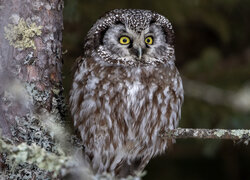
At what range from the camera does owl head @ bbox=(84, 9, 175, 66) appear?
3.74 meters

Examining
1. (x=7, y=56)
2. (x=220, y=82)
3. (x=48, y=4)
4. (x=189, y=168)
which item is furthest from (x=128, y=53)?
(x=189, y=168)

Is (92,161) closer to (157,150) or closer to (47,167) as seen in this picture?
(157,150)

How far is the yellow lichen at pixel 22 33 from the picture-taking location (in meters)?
3.05

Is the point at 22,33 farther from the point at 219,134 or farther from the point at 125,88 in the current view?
the point at 219,134

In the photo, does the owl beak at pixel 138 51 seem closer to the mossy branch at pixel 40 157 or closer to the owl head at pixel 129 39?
the owl head at pixel 129 39

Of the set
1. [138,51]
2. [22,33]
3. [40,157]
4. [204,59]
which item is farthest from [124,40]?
[204,59]

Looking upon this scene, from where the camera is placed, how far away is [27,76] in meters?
3.10

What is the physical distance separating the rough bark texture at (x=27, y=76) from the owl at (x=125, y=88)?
0.48 m

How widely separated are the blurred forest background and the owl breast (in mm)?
491

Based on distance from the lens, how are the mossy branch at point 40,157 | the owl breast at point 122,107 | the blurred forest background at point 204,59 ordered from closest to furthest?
the mossy branch at point 40,157 < the owl breast at point 122,107 < the blurred forest background at point 204,59

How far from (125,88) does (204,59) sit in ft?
5.85

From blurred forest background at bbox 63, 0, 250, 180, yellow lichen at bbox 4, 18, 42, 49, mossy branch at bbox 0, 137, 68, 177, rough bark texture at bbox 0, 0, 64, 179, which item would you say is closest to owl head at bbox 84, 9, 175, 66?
blurred forest background at bbox 63, 0, 250, 180

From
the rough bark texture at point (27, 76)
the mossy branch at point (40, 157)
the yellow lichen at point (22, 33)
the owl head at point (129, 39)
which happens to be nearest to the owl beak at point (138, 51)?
the owl head at point (129, 39)

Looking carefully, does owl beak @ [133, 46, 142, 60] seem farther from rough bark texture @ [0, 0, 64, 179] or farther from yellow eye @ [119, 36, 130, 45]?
rough bark texture @ [0, 0, 64, 179]
